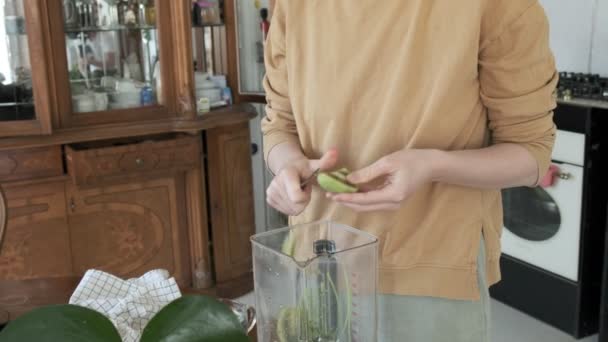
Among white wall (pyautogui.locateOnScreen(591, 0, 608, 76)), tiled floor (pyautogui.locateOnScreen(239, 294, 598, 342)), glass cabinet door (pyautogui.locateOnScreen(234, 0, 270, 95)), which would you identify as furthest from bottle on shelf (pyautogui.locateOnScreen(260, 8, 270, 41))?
tiled floor (pyautogui.locateOnScreen(239, 294, 598, 342))

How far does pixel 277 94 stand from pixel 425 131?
260mm

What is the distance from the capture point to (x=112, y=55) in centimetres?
257

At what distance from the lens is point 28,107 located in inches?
89.9

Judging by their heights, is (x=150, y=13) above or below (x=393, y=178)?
above

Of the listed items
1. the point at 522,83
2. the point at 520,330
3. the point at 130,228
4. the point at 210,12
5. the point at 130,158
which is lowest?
the point at 520,330

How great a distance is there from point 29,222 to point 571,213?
1.84 meters

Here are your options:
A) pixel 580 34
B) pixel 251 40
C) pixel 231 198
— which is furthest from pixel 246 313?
pixel 580 34

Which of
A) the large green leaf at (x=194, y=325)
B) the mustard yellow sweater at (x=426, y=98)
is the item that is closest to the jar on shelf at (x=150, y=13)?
the mustard yellow sweater at (x=426, y=98)

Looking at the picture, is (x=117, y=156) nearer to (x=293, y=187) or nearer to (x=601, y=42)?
(x=293, y=187)

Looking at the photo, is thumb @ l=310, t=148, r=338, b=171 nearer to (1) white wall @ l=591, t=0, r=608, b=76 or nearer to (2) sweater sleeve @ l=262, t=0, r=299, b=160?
(2) sweater sleeve @ l=262, t=0, r=299, b=160

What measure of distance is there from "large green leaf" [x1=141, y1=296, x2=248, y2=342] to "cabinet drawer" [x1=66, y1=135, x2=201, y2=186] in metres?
1.88

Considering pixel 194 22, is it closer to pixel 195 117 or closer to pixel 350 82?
pixel 195 117

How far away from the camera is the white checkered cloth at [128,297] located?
0.85 metres

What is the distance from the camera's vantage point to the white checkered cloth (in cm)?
85
